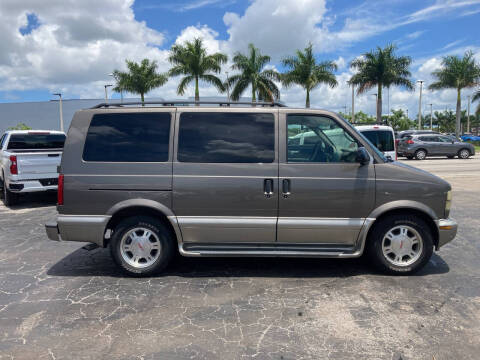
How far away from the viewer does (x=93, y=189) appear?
14.4ft

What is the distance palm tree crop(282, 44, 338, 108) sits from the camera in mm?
35531

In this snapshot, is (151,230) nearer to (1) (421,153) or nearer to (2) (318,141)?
(2) (318,141)

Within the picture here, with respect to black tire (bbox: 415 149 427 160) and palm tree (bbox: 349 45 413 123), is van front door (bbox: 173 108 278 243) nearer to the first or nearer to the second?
black tire (bbox: 415 149 427 160)

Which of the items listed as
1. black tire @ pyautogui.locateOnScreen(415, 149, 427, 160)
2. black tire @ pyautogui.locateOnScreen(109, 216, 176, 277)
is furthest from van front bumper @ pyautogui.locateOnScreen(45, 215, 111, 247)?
black tire @ pyautogui.locateOnScreen(415, 149, 427, 160)

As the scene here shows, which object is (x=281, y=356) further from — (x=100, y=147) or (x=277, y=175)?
(x=100, y=147)

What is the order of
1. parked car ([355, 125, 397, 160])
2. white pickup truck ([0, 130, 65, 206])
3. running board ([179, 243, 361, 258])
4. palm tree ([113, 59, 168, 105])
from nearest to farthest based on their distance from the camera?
running board ([179, 243, 361, 258])
white pickup truck ([0, 130, 65, 206])
parked car ([355, 125, 397, 160])
palm tree ([113, 59, 168, 105])

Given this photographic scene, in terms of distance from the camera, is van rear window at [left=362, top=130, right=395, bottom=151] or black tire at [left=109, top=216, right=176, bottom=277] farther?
van rear window at [left=362, top=130, right=395, bottom=151]

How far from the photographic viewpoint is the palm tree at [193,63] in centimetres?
3397

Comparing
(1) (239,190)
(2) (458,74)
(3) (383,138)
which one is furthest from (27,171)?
(2) (458,74)

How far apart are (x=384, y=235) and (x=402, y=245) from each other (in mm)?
253

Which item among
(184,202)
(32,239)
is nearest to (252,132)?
(184,202)

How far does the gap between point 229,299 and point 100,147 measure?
7.50 ft

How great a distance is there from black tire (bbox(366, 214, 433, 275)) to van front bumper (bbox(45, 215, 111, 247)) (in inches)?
122

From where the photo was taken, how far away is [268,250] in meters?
4.41
